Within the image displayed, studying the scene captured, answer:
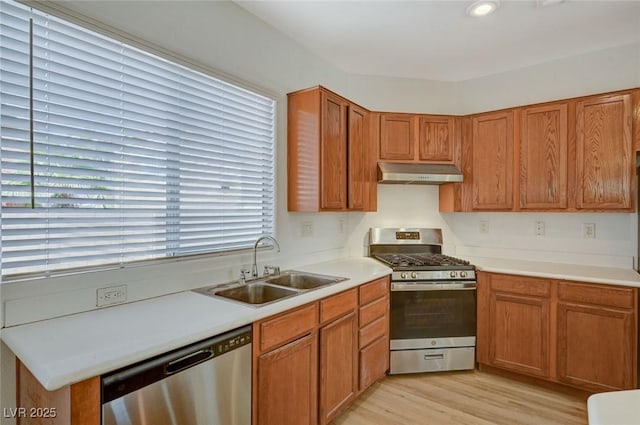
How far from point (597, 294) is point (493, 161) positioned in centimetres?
132

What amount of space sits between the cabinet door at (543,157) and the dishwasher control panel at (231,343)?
8.67 feet

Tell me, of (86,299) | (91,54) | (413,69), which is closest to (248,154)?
(91,54)

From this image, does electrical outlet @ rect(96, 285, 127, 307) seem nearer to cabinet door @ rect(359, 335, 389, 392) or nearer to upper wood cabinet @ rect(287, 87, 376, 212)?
upper wood cabinet @ rect(287, 87, 376, 212)

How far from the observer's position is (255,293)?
214cm

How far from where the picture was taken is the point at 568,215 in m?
2.96

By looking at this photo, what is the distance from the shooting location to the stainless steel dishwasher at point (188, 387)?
42.6 inches

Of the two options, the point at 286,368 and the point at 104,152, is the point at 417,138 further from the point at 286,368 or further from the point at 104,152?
the point at 104,152

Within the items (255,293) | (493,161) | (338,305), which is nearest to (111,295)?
(255,293)

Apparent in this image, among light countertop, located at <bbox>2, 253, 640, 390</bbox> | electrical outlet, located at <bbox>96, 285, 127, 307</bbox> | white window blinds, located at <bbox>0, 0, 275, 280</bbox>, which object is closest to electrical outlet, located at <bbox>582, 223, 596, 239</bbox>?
light countertop, located at <bbox>2, 253, 640, 390</bbox>

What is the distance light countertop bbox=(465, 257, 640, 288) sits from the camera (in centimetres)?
232

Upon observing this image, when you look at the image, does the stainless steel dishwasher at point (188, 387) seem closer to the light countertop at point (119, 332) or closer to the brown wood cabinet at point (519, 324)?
the light countertop at point (119, 332)

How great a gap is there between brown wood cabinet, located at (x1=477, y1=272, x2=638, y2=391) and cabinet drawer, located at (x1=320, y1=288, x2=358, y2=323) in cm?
125

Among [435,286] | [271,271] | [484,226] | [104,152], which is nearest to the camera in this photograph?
[104,152]

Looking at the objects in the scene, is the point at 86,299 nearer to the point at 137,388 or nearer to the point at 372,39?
the point at 137,388
